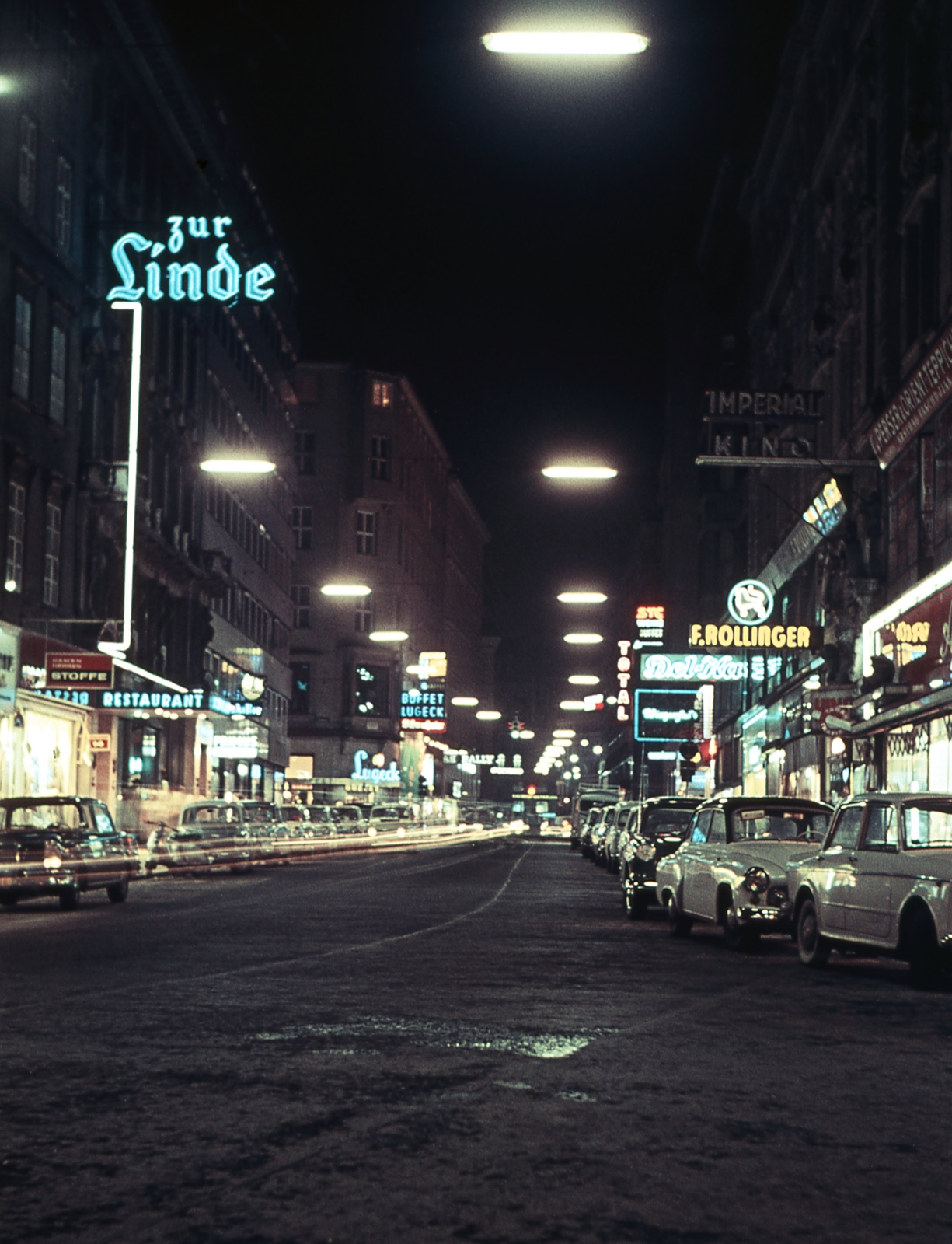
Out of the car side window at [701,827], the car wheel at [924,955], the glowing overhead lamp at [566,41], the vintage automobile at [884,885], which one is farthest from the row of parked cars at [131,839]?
the glowing overhead lamp at [566,41]

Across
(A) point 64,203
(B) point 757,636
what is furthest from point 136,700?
(B) point 757,636

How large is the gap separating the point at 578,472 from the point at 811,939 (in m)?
8.61

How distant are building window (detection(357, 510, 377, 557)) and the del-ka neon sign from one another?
68.6m

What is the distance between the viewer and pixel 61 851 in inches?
1003

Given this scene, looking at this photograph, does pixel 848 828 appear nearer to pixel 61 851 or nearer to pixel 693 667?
pixel 61 851

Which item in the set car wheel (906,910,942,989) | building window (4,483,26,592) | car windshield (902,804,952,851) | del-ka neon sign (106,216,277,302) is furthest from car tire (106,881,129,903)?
del-ka neon sign (106,216,277,302)

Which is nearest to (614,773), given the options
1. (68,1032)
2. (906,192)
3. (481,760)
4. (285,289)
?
(481,760)

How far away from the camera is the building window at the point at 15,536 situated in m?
39.7

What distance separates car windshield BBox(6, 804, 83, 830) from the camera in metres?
26.3

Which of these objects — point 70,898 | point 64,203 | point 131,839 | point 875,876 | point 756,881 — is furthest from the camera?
point 64,203

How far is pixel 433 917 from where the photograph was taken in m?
23.3

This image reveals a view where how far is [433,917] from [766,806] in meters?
4.75

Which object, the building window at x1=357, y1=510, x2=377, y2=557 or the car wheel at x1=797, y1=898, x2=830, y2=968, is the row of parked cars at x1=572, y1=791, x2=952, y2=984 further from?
the building window at x1=357, y1=510, x2=377, y2=557

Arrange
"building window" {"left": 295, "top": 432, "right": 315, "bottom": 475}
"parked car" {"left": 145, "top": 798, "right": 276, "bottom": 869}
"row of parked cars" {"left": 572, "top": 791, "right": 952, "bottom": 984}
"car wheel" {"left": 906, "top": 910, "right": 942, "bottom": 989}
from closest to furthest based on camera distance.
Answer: "car wheel" {"left": 906, "top": 910, "right": 942, "bottom": 989} → "row of parked cars" {"left": 572, "top": 791, "right": 952, "bottom": 984} → "parked car" {"left": 145, "top": 798, "right": 276, "bottom": 869} → "building window" {"left": 295, "top": 432, "right": 315, "bottom": 475}
